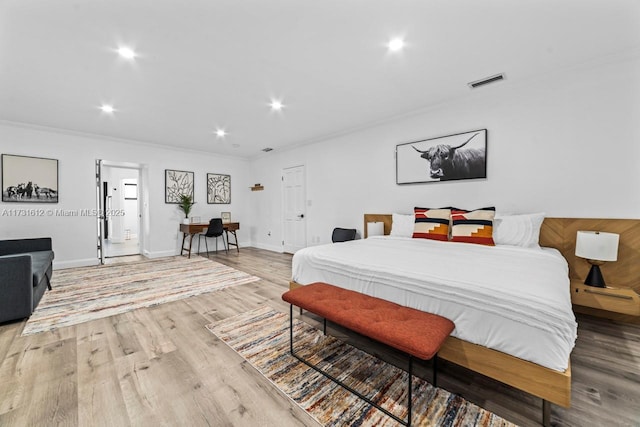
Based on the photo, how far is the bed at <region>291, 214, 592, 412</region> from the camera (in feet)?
4.02

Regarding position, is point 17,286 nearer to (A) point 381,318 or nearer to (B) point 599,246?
(A) point 381,318

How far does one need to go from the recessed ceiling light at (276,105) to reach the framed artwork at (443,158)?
1892 mm

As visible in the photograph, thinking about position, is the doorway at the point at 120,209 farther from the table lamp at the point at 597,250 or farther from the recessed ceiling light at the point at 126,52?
the table lamp at the point at 597,250

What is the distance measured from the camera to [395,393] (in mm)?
1511

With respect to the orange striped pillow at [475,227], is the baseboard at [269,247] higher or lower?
lower

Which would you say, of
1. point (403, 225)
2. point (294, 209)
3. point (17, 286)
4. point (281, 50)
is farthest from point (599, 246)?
point (17, 286)

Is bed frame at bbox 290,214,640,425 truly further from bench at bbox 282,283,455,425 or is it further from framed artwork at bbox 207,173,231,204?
framed artwork at bbox 207,173,231,204

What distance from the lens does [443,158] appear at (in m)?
3.53

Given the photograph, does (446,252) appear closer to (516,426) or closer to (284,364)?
(516,426)

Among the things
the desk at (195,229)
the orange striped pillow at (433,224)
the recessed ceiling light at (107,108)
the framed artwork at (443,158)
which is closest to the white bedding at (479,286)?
the orange striped pillow at (433,224)

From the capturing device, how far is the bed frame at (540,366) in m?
1.22

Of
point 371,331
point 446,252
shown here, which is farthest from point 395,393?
point 446,252

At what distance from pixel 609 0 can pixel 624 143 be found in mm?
1390

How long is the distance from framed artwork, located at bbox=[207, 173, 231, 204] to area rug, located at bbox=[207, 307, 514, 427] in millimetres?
4758
